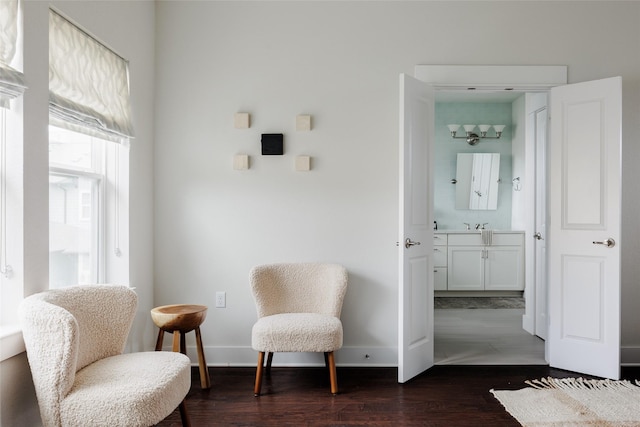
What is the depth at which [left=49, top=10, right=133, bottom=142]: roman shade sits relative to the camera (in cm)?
217

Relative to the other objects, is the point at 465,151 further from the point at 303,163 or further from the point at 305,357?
the point at 305,357

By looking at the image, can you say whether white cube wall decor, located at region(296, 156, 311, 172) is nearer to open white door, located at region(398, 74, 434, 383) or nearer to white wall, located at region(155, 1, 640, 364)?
white wall, located at region(155, 1, 640, 364)

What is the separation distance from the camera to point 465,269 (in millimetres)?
5676

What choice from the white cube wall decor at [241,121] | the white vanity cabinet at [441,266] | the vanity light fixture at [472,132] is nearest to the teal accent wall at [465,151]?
the vanity light fixture at [472,132]

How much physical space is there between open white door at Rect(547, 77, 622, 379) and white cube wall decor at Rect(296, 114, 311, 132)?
70.5 inches

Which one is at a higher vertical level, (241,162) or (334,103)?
(334,103)

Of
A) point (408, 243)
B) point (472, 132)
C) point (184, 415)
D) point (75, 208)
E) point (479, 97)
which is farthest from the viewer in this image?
point (472, 132)

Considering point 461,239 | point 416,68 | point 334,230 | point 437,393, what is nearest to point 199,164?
point 334,230

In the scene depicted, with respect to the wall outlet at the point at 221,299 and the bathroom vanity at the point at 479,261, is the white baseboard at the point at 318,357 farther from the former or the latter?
the bathroom vanity at the point at 479,261

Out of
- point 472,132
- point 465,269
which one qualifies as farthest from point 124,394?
point 472,132

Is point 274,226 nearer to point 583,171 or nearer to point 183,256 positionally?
point 183,256

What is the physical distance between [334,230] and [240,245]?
28.0 inches

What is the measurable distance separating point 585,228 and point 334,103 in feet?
6.50

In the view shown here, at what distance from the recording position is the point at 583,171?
3.10m
